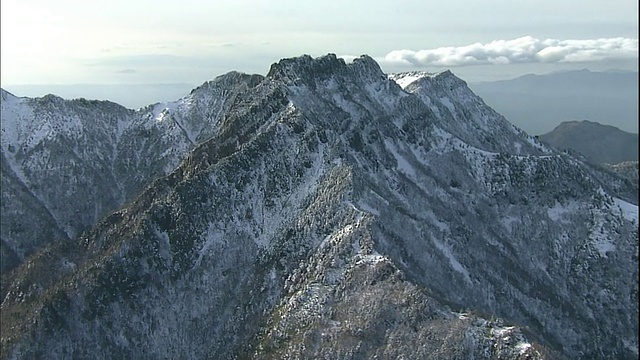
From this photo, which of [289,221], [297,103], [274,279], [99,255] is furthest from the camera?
[297,103]

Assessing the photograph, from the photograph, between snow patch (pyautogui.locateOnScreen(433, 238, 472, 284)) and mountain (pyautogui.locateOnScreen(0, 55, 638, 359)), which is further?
snow patch (pyautogui.locateOnScreen(433, 238, 472, 284))

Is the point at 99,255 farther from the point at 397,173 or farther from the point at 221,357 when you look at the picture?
the point at 397,173

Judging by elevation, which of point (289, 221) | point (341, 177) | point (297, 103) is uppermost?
point (297, 103)

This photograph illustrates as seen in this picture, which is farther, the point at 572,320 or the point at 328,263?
the point at 572,320

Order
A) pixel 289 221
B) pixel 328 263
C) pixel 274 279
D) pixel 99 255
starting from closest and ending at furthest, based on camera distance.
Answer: pixel 328 263, pixel 274 279, pixel 289 221, pixel 99 255

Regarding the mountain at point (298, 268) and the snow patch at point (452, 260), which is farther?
the snow patch at point (452, 260)

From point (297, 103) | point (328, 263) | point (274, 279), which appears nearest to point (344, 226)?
point (328, 263)

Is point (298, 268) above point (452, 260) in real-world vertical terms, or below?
above

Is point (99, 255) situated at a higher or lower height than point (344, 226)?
lower
